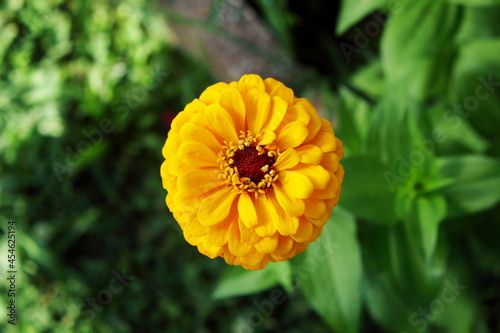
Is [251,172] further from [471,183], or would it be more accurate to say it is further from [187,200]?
[471,183]

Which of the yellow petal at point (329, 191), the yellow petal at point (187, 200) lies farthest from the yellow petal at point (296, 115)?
the yellow petal at point (187, 200)

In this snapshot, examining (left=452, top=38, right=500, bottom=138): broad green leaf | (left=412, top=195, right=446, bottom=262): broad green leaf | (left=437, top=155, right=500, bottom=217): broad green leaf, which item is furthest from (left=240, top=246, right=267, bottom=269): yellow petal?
(left=452, top=38, right=500, bottom=138): broad green leaf

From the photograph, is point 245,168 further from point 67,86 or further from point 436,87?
point 67,86

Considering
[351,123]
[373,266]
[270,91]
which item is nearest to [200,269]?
[373,266]

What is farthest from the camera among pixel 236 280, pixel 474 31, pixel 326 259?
pixel 474 31

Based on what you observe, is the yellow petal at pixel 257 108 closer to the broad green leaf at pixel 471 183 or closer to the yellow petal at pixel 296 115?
the yellow petal at pixel 296 115
